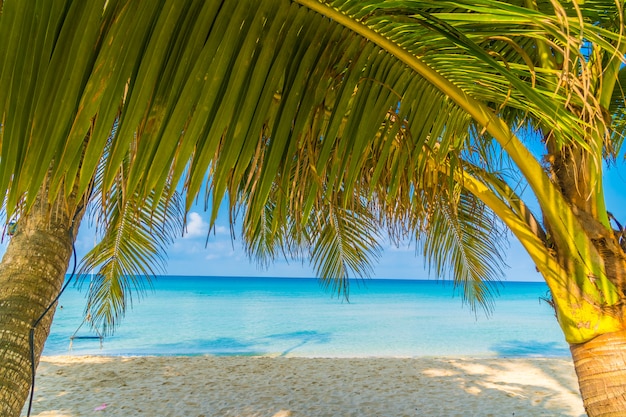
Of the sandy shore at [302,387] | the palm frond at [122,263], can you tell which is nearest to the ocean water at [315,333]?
the sandy shore at [302,387]

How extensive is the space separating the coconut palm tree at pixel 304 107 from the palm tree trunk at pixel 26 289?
1cm

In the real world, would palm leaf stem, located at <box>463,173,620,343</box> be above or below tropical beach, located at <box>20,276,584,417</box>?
above

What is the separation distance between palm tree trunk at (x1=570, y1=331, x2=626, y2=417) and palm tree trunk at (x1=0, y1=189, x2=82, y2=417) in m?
1.80

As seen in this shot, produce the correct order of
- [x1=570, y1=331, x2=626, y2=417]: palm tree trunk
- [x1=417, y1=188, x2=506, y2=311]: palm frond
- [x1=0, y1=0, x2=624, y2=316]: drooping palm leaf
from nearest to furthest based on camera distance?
[x1=0, y1=0, x2=624, y2=316]: drooping palm leaf < [x1=570, y1=331, x2=626, y2=417]: palm tree trunk < [x1=417, y1=188, x2=506, y2=311]: palm frond

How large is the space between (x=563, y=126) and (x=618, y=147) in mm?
1447

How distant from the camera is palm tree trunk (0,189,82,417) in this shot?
165 cm

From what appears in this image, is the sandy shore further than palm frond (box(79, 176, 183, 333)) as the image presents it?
Yes

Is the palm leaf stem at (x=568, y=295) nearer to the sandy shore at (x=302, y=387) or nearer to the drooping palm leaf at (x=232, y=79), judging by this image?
the drooping palm leaf at (x=232, y=79)

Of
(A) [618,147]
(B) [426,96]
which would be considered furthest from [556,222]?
(A) [618,147]

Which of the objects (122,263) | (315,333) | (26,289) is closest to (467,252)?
(122,263)

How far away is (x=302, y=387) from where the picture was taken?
17.7ft

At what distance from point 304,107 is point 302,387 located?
511cm

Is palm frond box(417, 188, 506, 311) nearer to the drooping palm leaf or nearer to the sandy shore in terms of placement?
the sandy shore

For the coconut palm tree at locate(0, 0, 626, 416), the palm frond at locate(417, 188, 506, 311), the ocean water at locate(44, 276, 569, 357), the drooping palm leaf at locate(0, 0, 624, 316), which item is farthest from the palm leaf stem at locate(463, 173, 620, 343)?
the ocean water at locate(44, 276, 569, 357)
